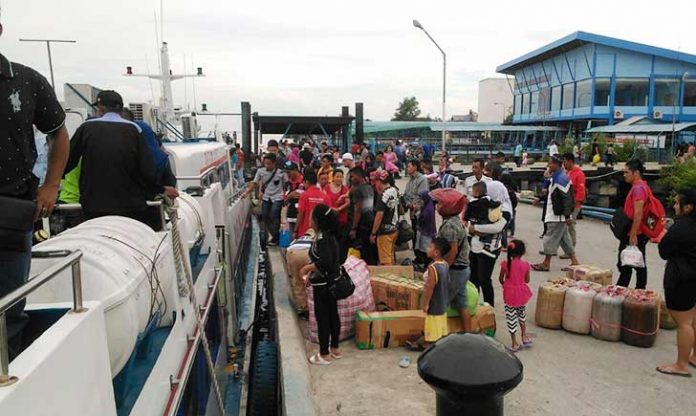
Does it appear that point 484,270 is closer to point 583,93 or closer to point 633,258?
point 633,258

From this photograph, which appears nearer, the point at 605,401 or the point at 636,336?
the point at 605,401

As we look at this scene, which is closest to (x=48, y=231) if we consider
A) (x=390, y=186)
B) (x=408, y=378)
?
(x=408, y=378)

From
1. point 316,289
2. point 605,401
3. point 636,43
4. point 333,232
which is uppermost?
point 636,43

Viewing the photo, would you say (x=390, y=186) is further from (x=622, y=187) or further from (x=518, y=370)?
(x=518, y=370)

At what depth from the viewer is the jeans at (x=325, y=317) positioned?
17.2 feet

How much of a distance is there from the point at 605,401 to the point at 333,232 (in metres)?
2.70

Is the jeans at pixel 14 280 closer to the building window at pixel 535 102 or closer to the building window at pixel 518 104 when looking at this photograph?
the building window at pixel 535 102

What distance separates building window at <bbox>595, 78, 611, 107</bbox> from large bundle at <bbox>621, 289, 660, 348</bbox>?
153 feet

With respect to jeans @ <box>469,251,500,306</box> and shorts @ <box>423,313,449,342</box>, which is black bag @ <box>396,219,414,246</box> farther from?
shorts @ <box>423,313,449,342</box>

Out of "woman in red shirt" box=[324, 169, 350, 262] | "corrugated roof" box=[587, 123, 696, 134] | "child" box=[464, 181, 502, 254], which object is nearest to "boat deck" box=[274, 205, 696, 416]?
"child" box=[464, 181, 502, 254]

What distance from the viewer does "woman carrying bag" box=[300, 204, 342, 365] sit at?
5.05 m

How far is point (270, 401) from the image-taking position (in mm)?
6387

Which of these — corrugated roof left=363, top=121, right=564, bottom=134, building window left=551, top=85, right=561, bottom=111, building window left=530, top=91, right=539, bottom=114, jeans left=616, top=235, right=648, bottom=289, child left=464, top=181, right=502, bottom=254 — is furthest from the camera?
building window left=530, top=91, right=539, bottom=114

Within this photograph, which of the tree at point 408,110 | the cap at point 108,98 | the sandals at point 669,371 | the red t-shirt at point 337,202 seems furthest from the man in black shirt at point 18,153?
the tree at point 408,110
